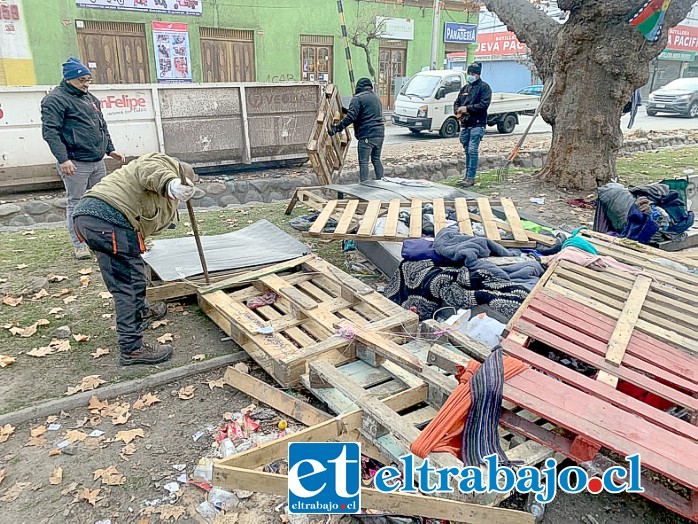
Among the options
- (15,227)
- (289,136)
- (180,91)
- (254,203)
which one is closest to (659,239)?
(254,203)

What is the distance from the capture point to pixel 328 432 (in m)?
2.58

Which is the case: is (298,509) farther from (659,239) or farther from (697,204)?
(697,204)

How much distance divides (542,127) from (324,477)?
61.6 ft

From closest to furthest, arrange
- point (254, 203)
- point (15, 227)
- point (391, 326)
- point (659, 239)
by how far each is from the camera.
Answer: point (391, 326)
point (659, 239)
point (15, 227)
point (254, 203)

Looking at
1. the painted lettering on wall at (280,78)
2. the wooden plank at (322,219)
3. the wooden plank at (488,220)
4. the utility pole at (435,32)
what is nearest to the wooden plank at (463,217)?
the wooden plank at (488,220)

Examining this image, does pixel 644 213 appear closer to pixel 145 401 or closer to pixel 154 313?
pixel 154 313

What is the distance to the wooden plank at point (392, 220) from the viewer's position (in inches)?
191

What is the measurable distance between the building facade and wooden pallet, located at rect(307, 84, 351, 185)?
35.9ft

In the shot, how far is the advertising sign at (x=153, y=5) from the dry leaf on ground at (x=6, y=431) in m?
15.9

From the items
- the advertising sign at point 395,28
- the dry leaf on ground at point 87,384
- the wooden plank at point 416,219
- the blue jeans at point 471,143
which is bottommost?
the dry leaf on ground at point 87,384

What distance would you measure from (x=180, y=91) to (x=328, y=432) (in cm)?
758

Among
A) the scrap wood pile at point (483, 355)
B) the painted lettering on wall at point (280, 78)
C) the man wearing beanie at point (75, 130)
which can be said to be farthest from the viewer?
the painted lettering on wall at point (280, 78)

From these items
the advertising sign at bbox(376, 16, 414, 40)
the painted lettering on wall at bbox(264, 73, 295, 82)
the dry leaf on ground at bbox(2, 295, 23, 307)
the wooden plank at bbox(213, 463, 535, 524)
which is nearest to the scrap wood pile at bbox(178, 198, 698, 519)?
the wooden plank at bbox(213, 463, 535, 524)

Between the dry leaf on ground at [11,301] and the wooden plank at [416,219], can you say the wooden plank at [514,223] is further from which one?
the dry leaf on ground at [11,301]
